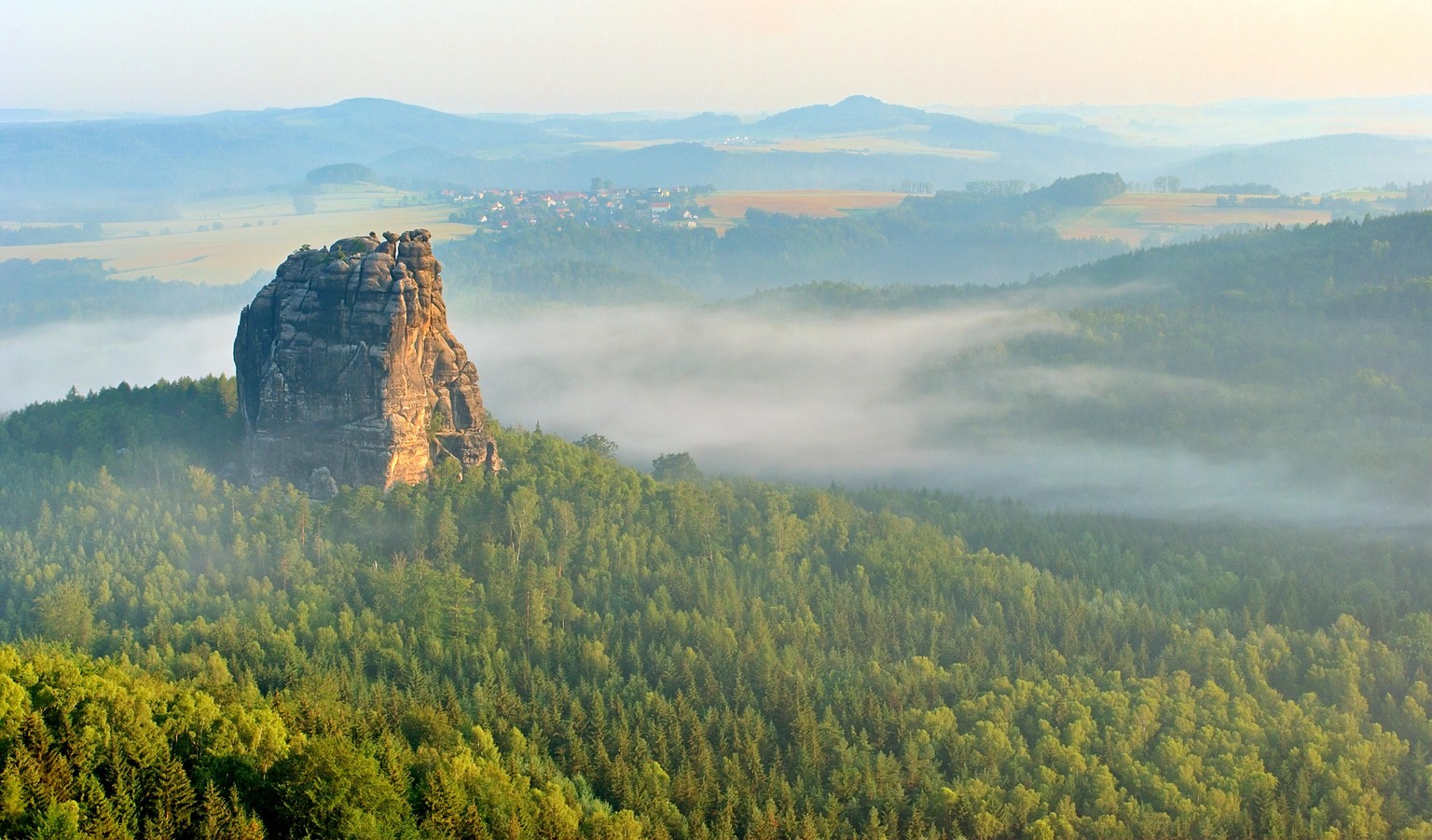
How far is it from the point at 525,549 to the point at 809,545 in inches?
758

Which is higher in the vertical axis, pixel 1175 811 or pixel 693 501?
pixel 693 501

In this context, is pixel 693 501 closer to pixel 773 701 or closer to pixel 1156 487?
pixel 773 701

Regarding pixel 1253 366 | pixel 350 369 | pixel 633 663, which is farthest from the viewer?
pixel 1253 366

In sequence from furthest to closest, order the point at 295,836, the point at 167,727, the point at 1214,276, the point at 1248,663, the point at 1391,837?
the point at 1214,276
the point at 1248,663
the point at 1391,837
the point at 167,727
the point at 295,836

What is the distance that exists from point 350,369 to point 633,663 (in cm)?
2375

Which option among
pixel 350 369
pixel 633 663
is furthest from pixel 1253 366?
pixel 350 369

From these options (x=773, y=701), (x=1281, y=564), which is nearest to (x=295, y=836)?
(x=773, y=701)

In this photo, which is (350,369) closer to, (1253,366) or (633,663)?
(633,663)

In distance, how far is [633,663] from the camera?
82562 mm

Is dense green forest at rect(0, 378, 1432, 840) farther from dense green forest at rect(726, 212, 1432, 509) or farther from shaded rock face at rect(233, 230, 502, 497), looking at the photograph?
dense green forest at rect(726, 212, 1432, 509)

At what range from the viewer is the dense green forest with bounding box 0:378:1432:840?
5919 centimetres

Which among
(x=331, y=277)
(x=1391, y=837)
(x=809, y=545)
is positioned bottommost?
(x=1391, y=837)

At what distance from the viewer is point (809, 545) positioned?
102438 mm

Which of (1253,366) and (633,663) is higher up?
(1253,366)
